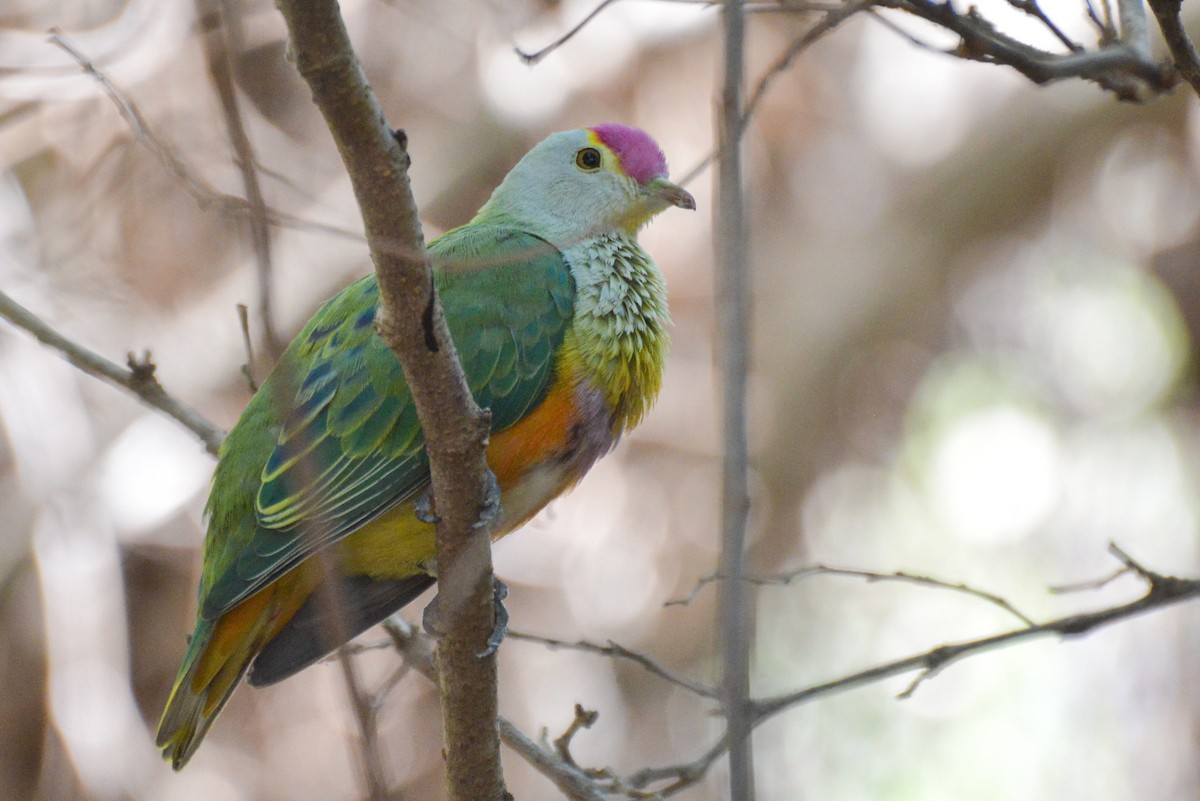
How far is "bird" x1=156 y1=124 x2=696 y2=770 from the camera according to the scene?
2924 mm

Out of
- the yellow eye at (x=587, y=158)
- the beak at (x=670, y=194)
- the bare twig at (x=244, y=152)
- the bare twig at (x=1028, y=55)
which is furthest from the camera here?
the yellow eye at (x=587, y=158)

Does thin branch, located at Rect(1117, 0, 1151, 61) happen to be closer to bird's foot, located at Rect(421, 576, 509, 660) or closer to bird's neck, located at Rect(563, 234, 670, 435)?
bird's neck, located at Rect(563, 234, 670, 435)

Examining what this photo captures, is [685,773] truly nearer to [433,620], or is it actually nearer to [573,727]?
[573,727]

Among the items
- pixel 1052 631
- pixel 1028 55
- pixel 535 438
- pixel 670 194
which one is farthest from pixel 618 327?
pixel 1052 631

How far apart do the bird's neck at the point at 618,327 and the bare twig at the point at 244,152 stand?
173cm

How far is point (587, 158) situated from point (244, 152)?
2.59 meters

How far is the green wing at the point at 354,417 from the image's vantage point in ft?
9.51

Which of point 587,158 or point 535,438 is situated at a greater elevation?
point 587,158

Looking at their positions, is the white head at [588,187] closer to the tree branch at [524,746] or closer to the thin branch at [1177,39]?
the tree branch at [524,746]

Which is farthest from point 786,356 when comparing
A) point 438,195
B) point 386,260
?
point 386,260

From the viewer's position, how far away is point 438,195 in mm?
6246

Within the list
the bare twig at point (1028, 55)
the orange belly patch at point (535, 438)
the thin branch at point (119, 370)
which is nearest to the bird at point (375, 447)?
the orange belly patch at point (535, 438)

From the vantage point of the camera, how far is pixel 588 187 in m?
3.79

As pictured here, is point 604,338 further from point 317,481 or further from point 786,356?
point 786,356
